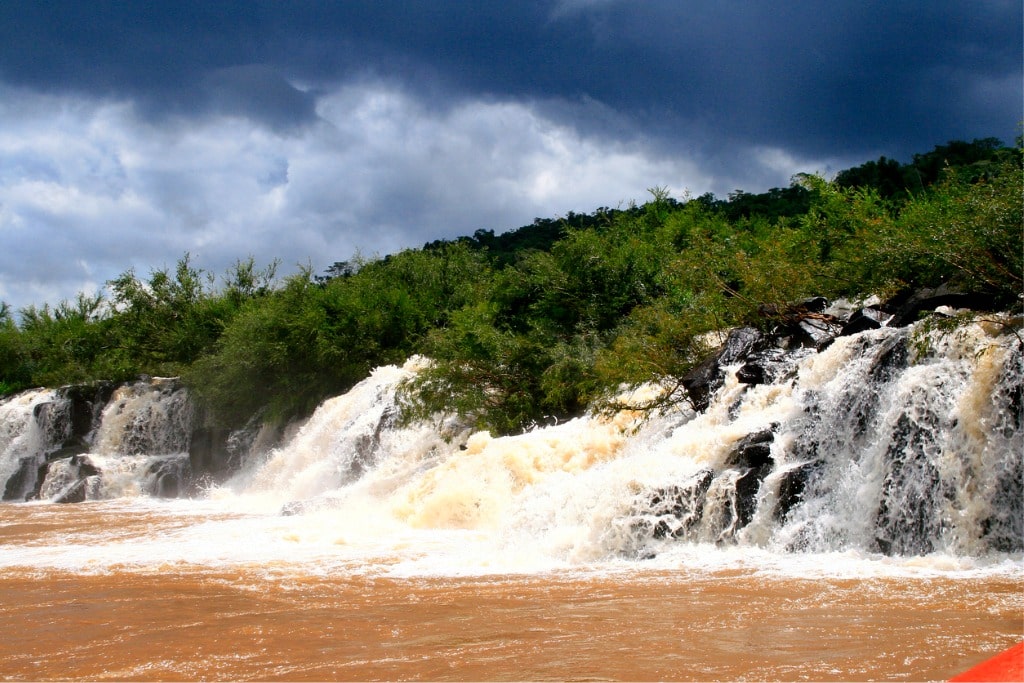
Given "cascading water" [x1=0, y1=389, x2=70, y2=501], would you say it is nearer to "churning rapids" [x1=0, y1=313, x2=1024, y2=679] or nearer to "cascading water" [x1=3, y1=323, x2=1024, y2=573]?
"churning rapids" [x1=0, y1=313, x2=1024, y2=679]

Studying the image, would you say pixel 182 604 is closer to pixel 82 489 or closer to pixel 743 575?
pixel 743 575

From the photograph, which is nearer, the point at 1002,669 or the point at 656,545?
the point at 1002,669

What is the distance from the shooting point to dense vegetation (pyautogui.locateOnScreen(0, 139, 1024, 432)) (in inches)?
546

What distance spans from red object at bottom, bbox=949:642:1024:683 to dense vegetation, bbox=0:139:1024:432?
9994 mm

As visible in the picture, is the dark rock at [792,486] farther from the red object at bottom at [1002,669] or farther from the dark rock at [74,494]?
the dark rock at [74,494]

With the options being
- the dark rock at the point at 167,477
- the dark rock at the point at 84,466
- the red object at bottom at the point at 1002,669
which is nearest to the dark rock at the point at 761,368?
the red object at bottom at the point at 1002,669

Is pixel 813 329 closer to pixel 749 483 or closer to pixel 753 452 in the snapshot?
→ pixel 753 452

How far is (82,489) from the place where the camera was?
22906mm

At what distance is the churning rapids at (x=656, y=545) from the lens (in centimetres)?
563

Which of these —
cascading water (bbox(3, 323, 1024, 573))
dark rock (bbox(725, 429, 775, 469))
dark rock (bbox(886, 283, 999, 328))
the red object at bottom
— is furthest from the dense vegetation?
the red object at bottom

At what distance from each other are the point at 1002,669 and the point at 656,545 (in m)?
7.90

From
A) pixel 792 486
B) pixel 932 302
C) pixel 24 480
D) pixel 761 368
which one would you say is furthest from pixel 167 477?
pixel 932 302

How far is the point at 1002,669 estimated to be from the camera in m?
1.81

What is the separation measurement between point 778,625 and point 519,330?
1638 cm
